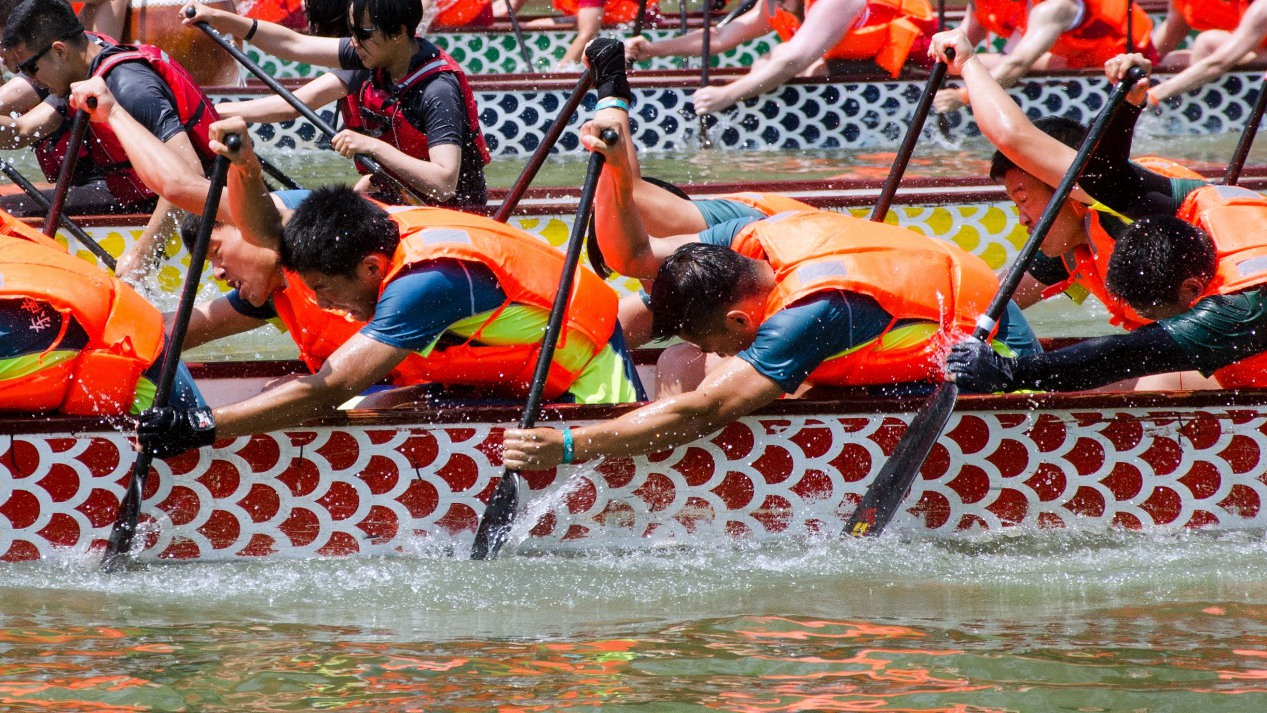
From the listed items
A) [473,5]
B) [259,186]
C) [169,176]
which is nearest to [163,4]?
[473,5]

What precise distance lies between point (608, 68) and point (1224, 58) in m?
6.03

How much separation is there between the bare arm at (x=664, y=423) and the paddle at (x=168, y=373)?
33.1 inches

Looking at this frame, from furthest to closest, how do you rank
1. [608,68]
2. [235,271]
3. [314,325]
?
[608,68], [314,325], [235,271]

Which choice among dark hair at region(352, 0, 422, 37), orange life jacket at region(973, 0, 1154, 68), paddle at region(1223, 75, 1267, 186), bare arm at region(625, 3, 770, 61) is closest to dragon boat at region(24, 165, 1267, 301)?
paddle at region(1223, 75, 1267, 186)

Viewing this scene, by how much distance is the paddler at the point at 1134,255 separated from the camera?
13.1ft

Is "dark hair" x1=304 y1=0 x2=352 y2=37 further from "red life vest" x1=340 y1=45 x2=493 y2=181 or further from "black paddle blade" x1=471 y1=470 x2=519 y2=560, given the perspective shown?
"black paddle blade" x1=471 y1=470 x2=519 y2=560

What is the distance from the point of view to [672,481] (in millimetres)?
4184

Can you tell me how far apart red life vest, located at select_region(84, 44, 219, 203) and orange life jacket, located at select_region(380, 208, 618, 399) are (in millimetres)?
1702

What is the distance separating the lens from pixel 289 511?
13.5 ft

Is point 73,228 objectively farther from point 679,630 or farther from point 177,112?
point 679,630

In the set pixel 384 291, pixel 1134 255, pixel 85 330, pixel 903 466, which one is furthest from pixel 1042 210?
pixel 85 330

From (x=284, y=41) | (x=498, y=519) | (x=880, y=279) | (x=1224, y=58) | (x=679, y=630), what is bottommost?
(x=679, y=630)

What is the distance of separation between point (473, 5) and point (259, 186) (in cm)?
773

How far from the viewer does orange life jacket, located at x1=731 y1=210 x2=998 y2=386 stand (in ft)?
13.1
